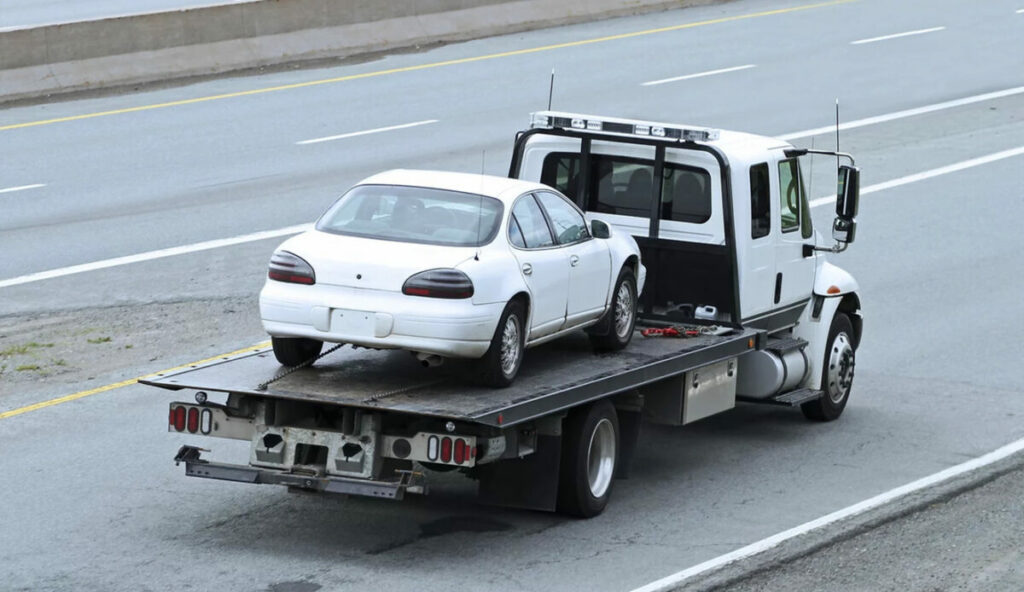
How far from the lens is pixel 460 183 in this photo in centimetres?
1125

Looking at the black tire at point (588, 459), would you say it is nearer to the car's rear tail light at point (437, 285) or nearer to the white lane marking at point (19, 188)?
the car's rear tail light at point (437, 285)

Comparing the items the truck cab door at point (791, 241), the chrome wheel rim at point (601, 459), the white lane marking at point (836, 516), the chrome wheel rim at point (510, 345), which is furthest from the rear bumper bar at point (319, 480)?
the truck cab door at point (791, 241)

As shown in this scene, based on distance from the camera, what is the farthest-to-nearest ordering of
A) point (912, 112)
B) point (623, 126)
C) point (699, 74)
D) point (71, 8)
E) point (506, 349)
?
point (71, 8) < point (699, 74) < point (912, 112) < point (623, 126) < point (506, 349)

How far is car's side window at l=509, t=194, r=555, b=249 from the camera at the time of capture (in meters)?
11.1

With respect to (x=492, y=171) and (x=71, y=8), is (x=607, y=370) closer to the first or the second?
(x=492, y=171)

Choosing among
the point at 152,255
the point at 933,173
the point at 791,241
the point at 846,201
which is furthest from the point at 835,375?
the point at 933,173

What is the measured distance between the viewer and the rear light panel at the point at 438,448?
990 centimetres

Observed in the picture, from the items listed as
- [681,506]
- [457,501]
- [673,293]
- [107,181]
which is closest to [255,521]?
[457,501]

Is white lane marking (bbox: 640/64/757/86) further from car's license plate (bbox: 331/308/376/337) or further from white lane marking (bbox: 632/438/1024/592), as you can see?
car's license plate (bbox: 331/308/376/337)

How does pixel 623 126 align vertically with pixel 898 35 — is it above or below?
below

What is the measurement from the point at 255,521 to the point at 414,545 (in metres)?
1.12

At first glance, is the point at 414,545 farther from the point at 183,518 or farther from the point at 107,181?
the point at 107,181

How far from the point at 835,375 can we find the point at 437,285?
18.0ft

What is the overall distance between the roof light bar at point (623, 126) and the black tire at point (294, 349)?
3.12m
